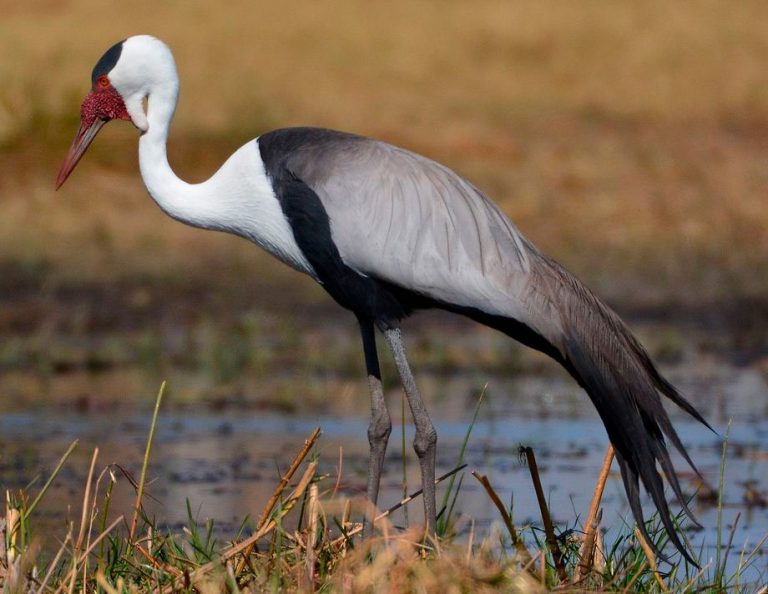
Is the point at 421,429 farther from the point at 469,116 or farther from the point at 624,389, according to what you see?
the point at 469,116

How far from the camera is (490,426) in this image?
8109 mm

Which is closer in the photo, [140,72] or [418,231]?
[418,231]

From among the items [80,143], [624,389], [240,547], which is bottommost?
[240,547]

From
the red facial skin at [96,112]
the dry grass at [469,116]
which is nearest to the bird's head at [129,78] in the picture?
the red facial skin at [96,112]

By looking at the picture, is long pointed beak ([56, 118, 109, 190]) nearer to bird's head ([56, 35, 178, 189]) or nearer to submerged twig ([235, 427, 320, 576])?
bird's head ([56, 35, 178, 189])

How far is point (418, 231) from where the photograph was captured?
16.7ft

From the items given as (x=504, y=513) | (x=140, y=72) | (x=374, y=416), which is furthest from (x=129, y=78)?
(x=504, y=513)

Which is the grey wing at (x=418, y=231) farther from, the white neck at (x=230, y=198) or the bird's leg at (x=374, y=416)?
the bird's leg at (x=374, y=416)

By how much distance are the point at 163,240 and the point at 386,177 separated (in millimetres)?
6665

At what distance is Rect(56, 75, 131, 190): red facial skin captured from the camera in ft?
17.6

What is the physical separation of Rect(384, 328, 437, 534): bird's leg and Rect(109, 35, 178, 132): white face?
0.98 meters

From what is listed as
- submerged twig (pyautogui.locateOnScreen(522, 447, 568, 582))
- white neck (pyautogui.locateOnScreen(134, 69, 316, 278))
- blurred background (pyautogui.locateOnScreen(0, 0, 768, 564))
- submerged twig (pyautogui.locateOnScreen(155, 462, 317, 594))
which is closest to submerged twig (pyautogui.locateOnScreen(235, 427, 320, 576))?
submerged twig (pyautogui.locateOnScreen(155, 462, 317, 594))

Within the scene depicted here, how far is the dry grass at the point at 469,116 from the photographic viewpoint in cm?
1162

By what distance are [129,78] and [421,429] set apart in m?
1.32
